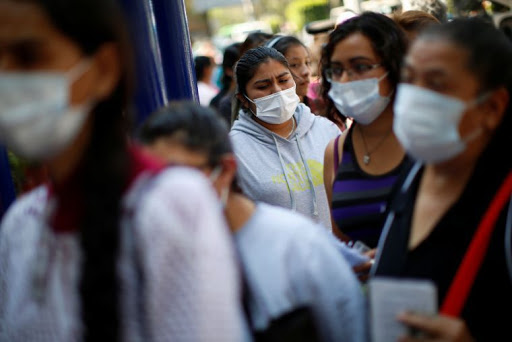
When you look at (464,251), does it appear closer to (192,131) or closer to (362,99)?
(192,131)

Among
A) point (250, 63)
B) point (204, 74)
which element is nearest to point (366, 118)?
point (250, 63)

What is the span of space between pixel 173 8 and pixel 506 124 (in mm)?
1927

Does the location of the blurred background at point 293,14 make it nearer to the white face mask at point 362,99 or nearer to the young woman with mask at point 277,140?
the young woman with mask at point 277,140

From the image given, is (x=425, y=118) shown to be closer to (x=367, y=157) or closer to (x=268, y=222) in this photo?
(x=268, y=222)

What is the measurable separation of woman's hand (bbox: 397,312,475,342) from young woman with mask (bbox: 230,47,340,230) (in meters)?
1.98

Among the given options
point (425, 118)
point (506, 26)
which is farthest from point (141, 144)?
point (506, 26)

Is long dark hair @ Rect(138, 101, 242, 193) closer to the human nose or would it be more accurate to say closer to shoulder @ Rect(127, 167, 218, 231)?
shoulder @ Rect(127, 167, 218, 231)

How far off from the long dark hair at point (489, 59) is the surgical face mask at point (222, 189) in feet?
2.44

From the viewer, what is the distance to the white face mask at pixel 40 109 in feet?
4.58

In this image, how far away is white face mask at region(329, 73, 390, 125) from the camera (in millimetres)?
2693

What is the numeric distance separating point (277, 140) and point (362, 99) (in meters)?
1.21

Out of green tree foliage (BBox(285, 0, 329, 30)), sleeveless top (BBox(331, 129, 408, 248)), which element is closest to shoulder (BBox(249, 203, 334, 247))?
sleeveless top (BBox(331, 129, 408, 248))

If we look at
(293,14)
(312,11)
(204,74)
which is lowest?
(293,14)

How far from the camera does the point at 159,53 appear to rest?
3.09 meters
